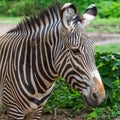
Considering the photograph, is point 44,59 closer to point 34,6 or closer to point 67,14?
point 67,14

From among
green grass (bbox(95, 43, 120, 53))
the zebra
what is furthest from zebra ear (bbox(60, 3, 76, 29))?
green grass (bbox(95, 43, 120, 53))

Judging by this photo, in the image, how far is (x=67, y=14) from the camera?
5.19 meters

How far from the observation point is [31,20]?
5.86 meters

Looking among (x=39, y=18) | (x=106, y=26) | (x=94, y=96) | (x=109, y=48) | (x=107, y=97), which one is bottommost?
(x=107, y=97)

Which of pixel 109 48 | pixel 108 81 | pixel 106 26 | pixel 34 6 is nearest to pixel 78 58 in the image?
pixel 108 81

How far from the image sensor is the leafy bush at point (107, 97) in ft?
25.0

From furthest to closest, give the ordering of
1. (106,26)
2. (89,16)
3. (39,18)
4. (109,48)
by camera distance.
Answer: (106,26)
(109,48)
(39,18)
(89,16)

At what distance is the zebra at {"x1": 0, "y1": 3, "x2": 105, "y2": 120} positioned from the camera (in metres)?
5.23

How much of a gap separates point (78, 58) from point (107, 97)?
102 inches

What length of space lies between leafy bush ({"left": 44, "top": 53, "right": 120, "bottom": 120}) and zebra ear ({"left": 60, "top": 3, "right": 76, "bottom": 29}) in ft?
8.40

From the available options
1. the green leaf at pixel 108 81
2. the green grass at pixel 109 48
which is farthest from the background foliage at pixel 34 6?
the green leaf at pixel 108 81

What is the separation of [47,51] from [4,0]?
22352mm

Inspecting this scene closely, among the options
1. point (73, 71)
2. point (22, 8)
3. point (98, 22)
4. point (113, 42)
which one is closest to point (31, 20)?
point (73, 71)

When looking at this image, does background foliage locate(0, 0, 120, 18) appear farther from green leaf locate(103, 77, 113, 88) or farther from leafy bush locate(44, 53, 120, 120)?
green leaf locate(103, 77, 113, 88)
